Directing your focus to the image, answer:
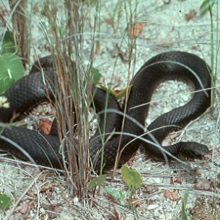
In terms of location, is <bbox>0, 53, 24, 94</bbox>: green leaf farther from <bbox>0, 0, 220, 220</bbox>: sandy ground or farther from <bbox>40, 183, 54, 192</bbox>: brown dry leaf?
<bbox>40, 183, 54, 192</bbox>: brown dry leaf

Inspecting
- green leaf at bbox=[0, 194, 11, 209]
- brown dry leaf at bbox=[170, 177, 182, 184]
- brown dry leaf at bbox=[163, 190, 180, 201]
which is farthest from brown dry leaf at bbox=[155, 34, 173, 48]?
green leaf at bbox=[0, 194, 11, 209]

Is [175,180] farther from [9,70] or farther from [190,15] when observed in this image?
[190,15]

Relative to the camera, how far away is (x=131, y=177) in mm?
4254

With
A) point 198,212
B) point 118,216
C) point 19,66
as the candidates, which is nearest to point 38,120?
point 19,66

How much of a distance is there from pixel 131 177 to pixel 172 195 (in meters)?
0.43

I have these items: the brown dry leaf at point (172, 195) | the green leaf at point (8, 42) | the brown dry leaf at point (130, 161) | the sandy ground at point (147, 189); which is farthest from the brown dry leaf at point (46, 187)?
the green leaf at point (8, 42)

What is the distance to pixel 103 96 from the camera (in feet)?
17.6

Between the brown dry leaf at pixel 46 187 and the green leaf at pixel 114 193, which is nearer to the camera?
the green leaf at pixel 114 193

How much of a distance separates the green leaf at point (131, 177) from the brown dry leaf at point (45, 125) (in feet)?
3.51

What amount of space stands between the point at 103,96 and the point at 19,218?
1.53m

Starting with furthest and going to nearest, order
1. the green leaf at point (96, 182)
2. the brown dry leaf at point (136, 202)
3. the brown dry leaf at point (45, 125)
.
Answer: the brown dry leaf at point (45, 125) → the brown dry leaf at point (136, 202) → the green leaf at point (96, 182)

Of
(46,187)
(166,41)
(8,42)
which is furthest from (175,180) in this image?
(8,42)

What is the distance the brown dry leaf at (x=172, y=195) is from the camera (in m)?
4.46

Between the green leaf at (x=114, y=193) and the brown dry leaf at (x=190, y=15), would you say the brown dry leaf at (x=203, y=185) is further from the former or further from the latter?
the brown dry leaf at (x=190, y=15)
